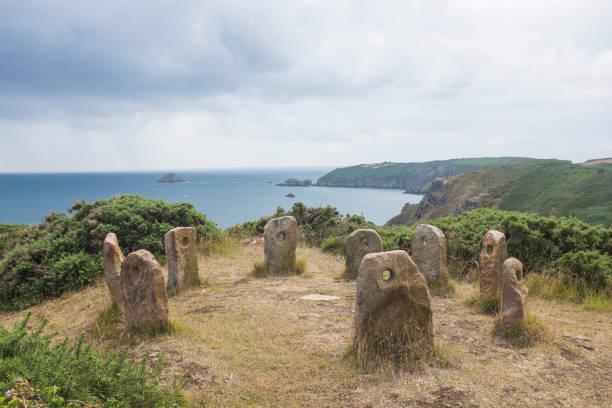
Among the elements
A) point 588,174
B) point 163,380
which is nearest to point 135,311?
point 163,380

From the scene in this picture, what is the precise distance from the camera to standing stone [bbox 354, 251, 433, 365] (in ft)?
14.4

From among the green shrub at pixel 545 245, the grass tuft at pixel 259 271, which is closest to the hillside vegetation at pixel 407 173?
the green shrub at pixel 545 245

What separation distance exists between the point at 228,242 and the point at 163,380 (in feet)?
27.3

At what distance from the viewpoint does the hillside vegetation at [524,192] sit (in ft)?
105

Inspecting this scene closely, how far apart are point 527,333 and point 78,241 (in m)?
10.5

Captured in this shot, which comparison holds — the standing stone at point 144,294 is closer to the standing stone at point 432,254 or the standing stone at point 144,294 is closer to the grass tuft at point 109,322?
the grass tuft at point 109,322

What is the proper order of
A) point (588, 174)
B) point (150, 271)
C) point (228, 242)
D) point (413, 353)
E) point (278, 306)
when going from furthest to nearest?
point (588, 174) → point (228, 242) → point (278, 306) → point (150, 271) → point (413, 353)

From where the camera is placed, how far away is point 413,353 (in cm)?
441

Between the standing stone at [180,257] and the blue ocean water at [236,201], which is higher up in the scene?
the standing stone at [180,257]

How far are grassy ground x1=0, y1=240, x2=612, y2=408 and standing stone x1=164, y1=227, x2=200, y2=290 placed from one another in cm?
32

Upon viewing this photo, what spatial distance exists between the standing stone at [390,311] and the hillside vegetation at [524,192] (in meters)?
20.0

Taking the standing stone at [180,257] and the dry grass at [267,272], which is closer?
the standing stone at [180,257]

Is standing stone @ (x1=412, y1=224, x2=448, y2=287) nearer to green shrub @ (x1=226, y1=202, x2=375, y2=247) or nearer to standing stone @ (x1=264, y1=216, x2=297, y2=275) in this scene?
standing stone @ (x1=264, y1=216, x2=297, y2=275)

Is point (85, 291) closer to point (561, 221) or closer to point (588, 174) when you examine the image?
point (561, 221)
